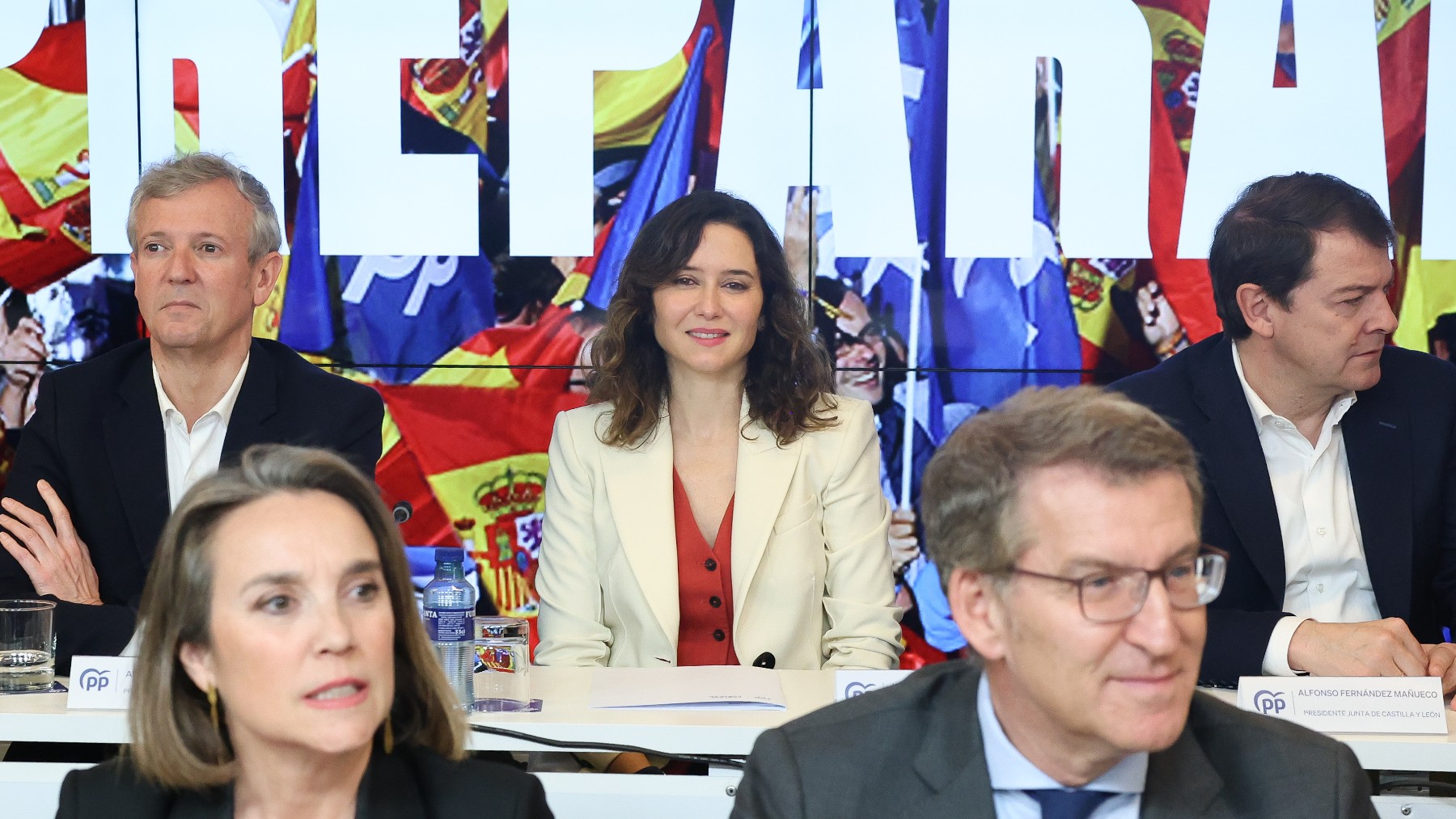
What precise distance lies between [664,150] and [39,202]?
176 cm

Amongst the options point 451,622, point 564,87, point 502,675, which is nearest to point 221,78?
point 564,87

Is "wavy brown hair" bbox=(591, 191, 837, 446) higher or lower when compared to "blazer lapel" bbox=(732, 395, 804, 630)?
higher

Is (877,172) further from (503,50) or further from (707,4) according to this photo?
(503,50)

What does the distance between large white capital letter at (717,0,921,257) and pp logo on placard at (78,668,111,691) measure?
Result: 230 centimetres

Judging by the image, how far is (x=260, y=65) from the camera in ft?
13.2

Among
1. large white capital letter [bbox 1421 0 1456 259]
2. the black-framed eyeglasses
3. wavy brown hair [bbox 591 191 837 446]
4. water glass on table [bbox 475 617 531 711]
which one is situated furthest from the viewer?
large white capital letter [bbox 1421 0 1456 259]

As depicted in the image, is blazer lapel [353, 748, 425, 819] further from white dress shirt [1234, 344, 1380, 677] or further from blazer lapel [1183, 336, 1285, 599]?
white dress shirt [1234, 344, 1380, 677]

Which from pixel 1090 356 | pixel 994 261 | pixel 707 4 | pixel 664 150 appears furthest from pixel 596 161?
pixel 1090 356

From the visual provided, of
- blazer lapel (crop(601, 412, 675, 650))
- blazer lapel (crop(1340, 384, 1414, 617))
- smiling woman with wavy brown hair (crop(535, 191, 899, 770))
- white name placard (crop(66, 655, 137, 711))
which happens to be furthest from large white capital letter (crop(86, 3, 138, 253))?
blazer lapel (crop(1340, 384, 1414, 617))

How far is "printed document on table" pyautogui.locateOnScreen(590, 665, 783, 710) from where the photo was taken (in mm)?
2188

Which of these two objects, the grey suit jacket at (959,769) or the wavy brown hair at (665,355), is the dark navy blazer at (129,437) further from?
the grey suit jacket at (959,769)

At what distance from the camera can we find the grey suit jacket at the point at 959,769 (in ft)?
4.59

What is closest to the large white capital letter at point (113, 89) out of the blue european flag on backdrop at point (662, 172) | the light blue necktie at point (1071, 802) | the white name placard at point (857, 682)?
the blue european flag on backdrop at point (662, 172)

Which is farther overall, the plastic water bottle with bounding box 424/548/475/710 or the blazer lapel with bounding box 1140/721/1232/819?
the plastic water bottle with bounding box 424/548/475/710
